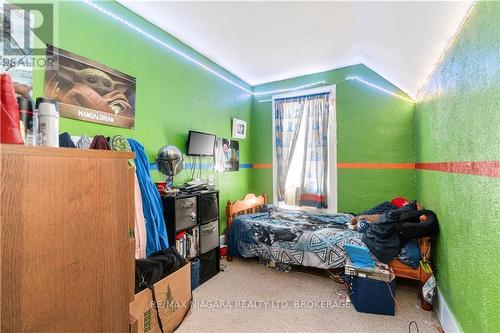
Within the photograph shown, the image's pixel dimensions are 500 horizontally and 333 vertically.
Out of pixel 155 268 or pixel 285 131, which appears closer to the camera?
pixel 155 268

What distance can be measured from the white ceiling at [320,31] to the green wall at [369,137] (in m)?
0.26

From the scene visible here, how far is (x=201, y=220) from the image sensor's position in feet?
8.47

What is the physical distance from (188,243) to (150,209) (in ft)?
2.06

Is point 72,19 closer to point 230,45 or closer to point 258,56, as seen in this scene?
point 230,45

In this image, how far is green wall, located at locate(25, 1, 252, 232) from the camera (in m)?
1.82

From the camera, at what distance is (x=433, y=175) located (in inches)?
88.2

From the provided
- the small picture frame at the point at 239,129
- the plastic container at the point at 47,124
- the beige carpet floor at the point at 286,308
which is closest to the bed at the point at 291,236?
the beige carpet floor at the point at 286,308

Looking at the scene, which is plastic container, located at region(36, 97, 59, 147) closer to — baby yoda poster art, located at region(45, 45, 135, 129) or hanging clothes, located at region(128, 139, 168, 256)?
baby yoda poster art, located at region(45, 45, 135, 129)

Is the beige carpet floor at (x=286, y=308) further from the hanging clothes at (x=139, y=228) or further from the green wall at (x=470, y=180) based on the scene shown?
the hanging clothes at (x=139, y=228)

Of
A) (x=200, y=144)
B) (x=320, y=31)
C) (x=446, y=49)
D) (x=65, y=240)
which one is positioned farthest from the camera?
(x=200, y=144)

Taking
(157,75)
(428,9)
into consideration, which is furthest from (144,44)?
(428,9)

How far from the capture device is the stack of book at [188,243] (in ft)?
7.57

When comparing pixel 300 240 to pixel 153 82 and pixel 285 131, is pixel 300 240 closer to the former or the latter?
pixel 285 131

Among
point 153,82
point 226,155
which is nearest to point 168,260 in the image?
point 153,82
